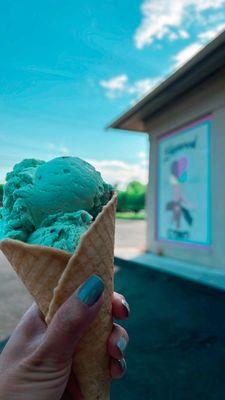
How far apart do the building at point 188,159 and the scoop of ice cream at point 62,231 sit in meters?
5.40

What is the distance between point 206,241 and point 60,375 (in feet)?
22.2

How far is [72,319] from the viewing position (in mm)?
1191

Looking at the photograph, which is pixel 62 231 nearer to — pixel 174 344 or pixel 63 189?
pixel 63 189

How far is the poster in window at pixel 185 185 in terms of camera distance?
774 cm

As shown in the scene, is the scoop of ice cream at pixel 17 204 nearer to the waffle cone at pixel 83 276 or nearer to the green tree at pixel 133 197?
the waffle cone at pixel 83 276

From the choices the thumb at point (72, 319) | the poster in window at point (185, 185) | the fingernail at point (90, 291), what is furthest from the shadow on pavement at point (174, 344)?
the poster in window at point (185, 185)

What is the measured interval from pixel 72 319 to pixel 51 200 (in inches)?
21.7

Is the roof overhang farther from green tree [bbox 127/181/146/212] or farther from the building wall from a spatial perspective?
green tree [bbox 127/181/146/212]

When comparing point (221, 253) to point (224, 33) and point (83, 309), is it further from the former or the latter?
point (83, 309)

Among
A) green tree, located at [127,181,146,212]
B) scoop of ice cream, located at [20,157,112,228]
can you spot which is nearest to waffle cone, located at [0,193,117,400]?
scoop of ice cream, located at [20,157,112,228]

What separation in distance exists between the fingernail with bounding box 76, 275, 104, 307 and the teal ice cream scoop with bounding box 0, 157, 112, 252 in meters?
0.22

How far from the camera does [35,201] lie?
1.49m

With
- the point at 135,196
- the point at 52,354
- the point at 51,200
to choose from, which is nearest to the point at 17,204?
the point at 51,200

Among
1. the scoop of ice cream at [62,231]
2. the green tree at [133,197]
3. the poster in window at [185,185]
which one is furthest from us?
the green tree at [133,197]
